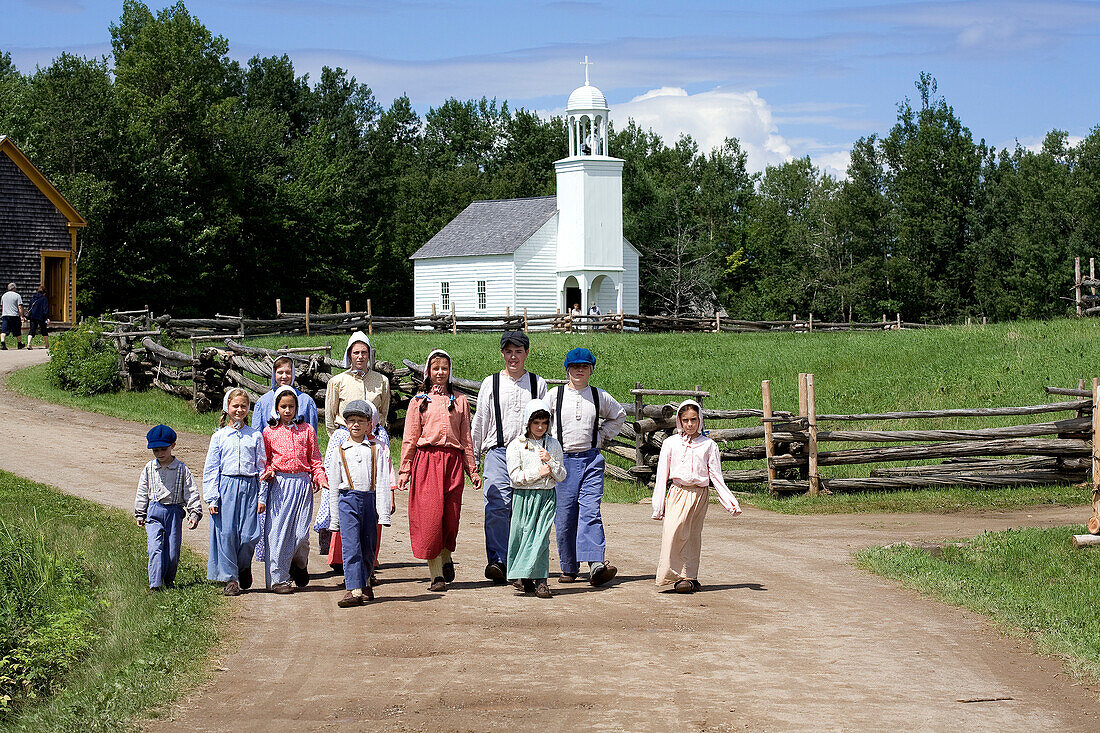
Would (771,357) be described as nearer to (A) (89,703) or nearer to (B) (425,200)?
(A) (89,703)

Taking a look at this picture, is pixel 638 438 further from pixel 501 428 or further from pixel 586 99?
pixel 586 99

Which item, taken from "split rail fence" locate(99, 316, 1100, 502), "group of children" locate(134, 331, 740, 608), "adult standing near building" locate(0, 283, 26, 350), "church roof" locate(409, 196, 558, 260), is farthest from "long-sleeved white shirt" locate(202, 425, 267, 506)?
"church roof" locate(409, 196, 558, 260)

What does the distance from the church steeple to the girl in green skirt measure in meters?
42.5

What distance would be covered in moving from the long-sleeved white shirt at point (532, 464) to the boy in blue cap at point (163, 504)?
2431mm

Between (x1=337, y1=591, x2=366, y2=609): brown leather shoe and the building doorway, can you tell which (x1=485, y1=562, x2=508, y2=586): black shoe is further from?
the building doorway

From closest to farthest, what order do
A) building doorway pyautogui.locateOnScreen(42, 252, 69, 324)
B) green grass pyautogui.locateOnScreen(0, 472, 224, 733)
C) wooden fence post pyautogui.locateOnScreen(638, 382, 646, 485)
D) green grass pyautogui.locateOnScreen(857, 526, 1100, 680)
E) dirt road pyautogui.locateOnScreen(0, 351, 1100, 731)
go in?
dirt road pyautogui.locateOnScreen(0, 351, 1100, 731) < green grass pyautogui.locateOnScreen(0, 472, 224, 733) < green grass pyautogui.locateOnScreen(857, 526, 1100, 680) < wooden fence post pyautogui.locateOnScreen(638, 382, 646, 485) < building doorway pyautogui.locateOnScreen(42, 252, 69, 324)

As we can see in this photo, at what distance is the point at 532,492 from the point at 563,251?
43381 millimetres

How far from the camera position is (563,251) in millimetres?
52125

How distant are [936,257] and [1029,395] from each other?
4825 cm

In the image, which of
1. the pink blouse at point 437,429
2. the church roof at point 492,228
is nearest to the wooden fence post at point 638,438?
the pink blouse at point 437,429

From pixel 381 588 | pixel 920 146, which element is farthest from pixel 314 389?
pixel 920 146

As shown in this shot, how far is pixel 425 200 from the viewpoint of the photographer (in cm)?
7738

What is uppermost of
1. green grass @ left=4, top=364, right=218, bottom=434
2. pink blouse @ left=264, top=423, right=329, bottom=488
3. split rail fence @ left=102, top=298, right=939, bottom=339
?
split rail fence @ left=102, top=298, right=939, bottom=339

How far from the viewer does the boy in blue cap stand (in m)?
9.16
